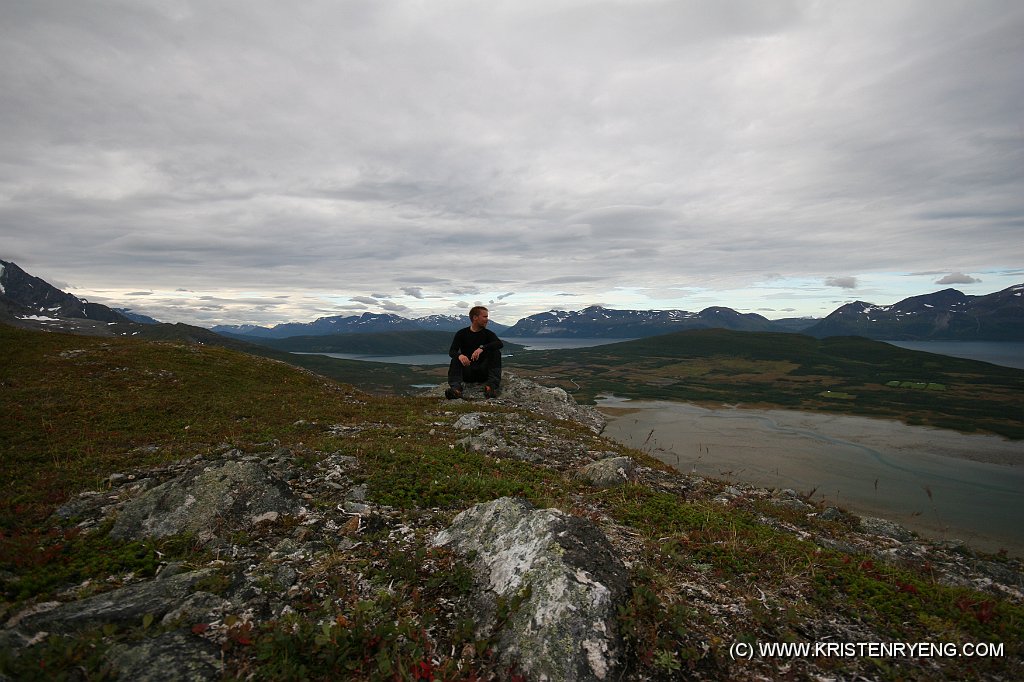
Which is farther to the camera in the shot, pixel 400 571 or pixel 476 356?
pixel 476 356

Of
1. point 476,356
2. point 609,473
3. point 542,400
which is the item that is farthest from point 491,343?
point 542,400

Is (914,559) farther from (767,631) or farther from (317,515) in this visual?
(317,515)

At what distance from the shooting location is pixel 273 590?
554 cm

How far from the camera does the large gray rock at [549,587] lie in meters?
4.67

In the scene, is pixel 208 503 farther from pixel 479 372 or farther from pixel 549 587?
pixel 479 372

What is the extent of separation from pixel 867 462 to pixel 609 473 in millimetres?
63504

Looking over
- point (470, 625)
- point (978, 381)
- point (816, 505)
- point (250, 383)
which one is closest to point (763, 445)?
point (816, 505)

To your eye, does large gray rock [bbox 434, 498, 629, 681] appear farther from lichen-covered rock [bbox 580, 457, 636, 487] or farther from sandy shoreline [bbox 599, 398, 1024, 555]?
sandy shoreline [bbox 599, 398, 1024, 555]

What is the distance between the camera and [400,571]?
19.9ft

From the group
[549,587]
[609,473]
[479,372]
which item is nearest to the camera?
[549,587]

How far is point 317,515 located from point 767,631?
7.69m

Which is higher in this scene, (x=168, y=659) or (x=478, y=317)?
(x=478, y=317)

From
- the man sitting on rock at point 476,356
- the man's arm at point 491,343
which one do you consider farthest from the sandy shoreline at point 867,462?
the man's arm at point 491,343

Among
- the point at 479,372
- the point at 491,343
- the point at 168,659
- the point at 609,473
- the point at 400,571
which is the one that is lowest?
the point at 609,473
